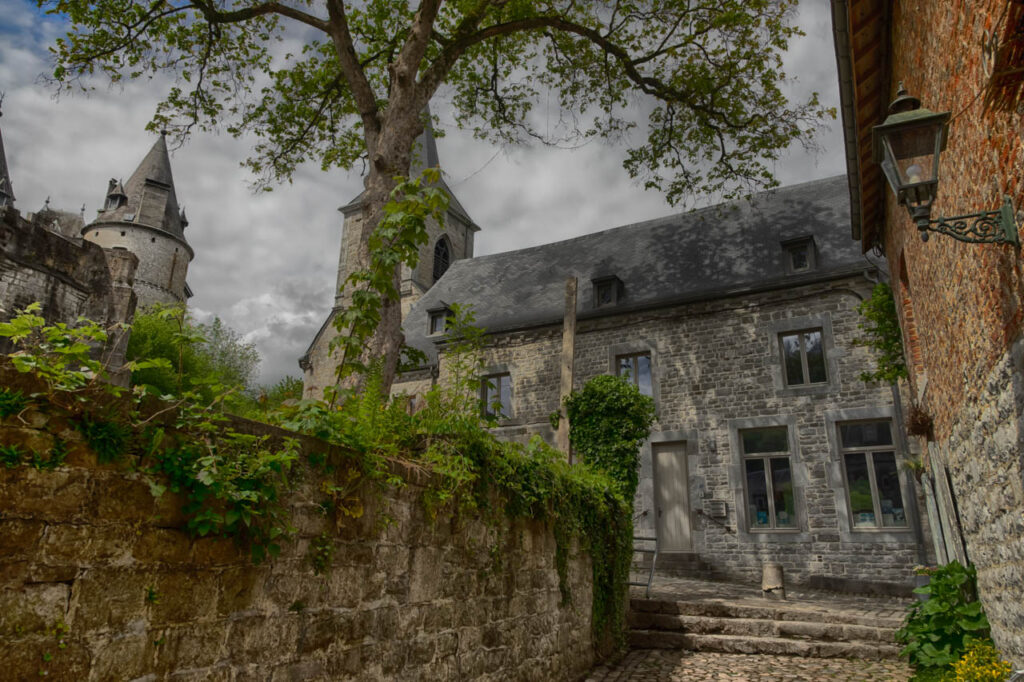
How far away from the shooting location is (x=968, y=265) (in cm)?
410

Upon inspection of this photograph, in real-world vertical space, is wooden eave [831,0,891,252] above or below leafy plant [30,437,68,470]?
above

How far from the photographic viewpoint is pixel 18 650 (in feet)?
6.22

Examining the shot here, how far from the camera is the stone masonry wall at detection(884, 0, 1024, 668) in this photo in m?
3.21

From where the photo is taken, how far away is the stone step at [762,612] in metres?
7.27

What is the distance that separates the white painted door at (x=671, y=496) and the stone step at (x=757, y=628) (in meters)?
4.92

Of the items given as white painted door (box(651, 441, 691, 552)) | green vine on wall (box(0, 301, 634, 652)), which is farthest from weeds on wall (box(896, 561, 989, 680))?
white painted door (box(651, 441, 691, 552))

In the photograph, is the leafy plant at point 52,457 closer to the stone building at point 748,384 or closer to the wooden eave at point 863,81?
the wooden eave at point 863,81

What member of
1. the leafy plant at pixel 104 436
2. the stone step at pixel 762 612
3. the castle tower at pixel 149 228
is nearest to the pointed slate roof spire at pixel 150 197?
the castle tower at pixel 149 228

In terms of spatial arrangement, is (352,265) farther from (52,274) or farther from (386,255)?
(386,255)

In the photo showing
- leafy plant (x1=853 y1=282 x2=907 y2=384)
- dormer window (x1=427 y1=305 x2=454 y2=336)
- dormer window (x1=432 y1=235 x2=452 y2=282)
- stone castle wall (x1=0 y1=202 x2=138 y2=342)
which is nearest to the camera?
leafy plant (x1=853 y1=282 x2=907 y2=384)

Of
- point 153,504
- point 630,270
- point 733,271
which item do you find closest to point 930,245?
point 153,504

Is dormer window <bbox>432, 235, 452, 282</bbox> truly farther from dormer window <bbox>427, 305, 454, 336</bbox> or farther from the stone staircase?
the stone staircase

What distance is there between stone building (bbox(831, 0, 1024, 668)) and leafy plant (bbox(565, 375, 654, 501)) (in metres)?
3.21

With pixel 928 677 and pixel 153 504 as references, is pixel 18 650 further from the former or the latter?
pixel 928 677
